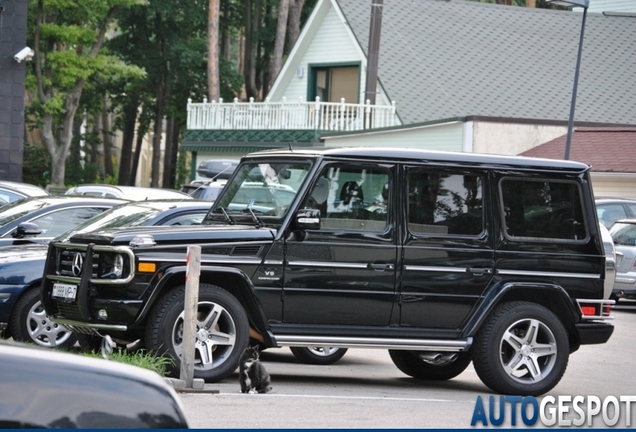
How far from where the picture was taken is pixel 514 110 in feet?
126

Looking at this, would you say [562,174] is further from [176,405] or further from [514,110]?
[514,110]

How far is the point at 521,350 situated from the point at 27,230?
552 centimetres

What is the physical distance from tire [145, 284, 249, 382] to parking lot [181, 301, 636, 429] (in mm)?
188

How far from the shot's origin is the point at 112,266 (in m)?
9.95

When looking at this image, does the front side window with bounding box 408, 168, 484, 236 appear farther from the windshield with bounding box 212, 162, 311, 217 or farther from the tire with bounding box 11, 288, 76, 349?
the tire with bounding box 11, 288, 76, 349

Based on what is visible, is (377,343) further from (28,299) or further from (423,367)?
(28,299)

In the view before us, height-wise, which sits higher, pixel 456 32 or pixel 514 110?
pixel 456 32

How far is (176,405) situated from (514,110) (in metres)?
35.4

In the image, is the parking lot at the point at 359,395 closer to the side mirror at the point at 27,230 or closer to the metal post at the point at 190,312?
the metal post at the point at 190,312

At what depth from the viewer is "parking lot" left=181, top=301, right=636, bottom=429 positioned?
8.68 metres

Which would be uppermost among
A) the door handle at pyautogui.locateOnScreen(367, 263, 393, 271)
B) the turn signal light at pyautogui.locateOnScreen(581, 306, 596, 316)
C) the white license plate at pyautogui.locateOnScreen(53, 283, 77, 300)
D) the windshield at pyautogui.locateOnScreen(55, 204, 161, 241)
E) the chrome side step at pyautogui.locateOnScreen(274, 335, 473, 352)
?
the windshield at pyautogui.locateOnScreen(55, 204, 161, 241)

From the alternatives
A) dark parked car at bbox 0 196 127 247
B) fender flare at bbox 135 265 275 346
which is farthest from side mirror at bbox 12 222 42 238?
fender flare at bbox 135 265 275 346

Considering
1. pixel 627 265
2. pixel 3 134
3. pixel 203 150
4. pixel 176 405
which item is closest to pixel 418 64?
pixel 203 150

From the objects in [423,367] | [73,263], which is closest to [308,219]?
[73,263]
